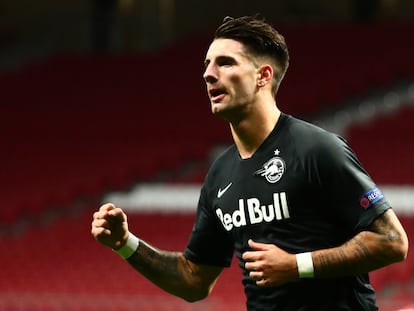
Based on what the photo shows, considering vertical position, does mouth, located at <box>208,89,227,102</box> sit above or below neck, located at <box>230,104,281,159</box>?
above

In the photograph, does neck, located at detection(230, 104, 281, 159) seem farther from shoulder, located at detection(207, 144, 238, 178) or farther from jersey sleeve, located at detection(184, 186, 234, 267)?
jersey sleeve, located at detection(184, 186, 234, 267)

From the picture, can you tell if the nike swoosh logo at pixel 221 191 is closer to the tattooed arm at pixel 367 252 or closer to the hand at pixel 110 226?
the hand at pixel 110 226

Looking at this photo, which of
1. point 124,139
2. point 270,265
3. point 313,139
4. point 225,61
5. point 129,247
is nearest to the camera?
point 270,265

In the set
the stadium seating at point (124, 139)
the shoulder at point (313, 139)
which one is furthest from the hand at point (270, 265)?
the stadium seating at point (124, 139)

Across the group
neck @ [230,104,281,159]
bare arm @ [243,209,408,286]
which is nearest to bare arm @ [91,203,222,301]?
neck @ [230,104,281,159]

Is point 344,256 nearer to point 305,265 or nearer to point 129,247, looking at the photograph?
point 305,265

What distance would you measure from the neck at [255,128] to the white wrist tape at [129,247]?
1.48 ft

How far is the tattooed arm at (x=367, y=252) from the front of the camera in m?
2.60

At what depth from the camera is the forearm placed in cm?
312

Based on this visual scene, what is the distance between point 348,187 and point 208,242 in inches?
24.6

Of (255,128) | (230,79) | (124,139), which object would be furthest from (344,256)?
(124,139)

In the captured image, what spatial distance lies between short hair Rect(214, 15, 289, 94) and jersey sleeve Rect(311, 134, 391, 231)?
317 mm

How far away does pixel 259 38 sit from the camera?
9.25 feet

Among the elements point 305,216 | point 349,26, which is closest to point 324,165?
point 305,216
